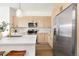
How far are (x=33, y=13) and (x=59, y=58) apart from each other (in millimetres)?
8306

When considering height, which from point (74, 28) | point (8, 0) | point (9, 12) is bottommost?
point (74, 28)

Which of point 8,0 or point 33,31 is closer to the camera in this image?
point 8,0

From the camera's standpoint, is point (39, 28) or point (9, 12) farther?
point (39, 28)

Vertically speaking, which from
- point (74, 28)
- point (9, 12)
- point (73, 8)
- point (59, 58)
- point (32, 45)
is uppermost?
point (9, 12)

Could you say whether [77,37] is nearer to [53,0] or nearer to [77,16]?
[77,16]

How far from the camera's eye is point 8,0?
2.68 ft

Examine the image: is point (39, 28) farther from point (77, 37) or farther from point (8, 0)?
point (8, 0)

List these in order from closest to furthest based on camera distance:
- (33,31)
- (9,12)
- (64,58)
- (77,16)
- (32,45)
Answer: (64,58)
(77,16)
(32,45)
(9,12)
(33,31)

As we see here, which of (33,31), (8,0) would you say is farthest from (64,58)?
(33,31)

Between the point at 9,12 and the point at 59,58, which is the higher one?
the point at 9,12

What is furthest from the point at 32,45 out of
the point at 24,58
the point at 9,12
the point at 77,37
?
the point at 9,12

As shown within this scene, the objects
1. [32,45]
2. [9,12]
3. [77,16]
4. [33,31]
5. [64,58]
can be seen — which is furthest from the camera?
[33,31]

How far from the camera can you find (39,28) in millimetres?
8938

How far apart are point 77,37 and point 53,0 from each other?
1595 mm
